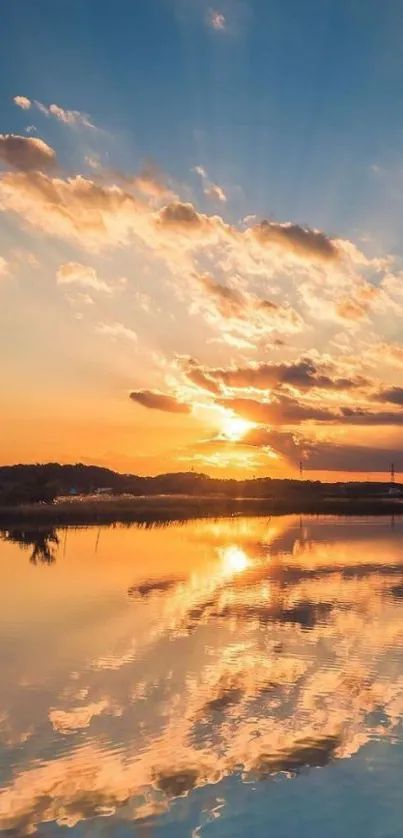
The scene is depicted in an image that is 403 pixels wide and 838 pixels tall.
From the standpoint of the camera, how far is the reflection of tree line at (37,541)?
41.0 m

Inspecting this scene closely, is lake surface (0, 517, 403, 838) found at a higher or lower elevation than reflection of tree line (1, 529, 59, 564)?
lower

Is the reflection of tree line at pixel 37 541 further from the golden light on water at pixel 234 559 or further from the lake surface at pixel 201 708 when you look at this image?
the golden light on water at pixel 234 559

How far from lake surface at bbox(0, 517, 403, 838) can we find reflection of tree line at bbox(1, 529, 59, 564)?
7980 millimetres

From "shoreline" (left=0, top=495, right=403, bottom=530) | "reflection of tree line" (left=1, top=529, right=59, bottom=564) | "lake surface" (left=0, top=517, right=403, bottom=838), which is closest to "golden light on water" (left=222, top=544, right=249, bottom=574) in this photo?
"lake surface" (left=0, top=517, right=403, bottom=838)

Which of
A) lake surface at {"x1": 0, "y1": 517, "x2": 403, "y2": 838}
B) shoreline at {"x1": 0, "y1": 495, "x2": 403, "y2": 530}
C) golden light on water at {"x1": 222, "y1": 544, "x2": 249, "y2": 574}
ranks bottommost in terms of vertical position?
lake surface at {"x1": 0, "y1": 517, "x2": 403, "y2": 838}

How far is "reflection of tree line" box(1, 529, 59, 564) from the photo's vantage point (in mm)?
41000

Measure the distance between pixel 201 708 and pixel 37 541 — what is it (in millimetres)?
37413

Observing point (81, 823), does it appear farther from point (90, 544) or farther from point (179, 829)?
point (90, 544)

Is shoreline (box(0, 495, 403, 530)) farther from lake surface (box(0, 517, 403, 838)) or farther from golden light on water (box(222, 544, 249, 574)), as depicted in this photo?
lake surface (box(0, 517, 403, 838))

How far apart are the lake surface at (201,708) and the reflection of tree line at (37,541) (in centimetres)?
798

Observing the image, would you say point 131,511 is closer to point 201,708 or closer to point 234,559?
point 234,559

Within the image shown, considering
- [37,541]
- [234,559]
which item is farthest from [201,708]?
[37,541]

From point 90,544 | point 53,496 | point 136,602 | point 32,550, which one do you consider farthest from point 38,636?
point 53,496

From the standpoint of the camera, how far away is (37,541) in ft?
165
